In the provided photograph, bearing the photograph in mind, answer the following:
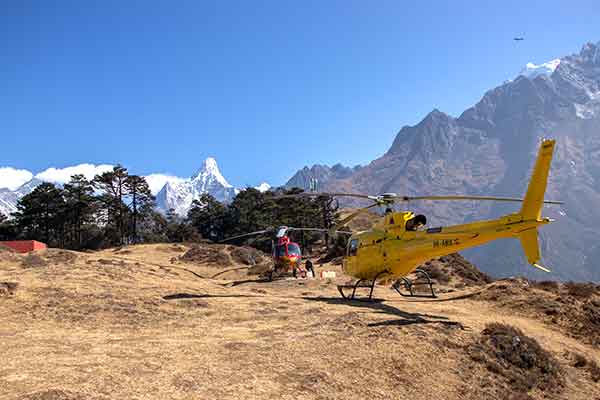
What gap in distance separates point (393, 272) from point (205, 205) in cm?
7828

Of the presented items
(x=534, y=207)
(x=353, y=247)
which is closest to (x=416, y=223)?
(x=353, y=247)

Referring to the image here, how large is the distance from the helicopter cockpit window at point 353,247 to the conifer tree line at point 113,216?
41.6 meters

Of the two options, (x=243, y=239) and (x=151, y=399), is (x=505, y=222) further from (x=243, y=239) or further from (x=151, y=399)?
(x=243, y=239)

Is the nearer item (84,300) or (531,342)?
(531,342)

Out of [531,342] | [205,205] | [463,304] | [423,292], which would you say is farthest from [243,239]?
[531,342]

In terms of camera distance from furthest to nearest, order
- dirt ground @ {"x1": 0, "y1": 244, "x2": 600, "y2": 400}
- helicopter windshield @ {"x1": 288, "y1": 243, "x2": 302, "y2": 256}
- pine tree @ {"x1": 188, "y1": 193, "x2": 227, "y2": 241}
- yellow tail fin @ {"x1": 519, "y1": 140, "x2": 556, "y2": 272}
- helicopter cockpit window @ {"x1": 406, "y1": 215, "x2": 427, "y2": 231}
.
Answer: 1. pine tree @ {"x1": 188, "y1": 193, "x2": 227, "y2": 241}
2. helicopter windshield @ {"x1": 288, "y1": 243, "x2": 302, "y2": 256}
3. helicopter cockpit window @ {"x1": 406, "y1": 215, "x2": 427, "y2": 231}
4. yellow tail fin @ {"x1": 519, "y1": 140, "x2": 556, "y2": 272}
5. dirt ground @ {"x1": 0, "y1": 244, "x2": 600, "y2": 400}

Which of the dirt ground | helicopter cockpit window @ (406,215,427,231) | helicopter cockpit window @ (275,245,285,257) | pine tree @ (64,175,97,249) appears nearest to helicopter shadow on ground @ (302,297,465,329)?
the dirt ground

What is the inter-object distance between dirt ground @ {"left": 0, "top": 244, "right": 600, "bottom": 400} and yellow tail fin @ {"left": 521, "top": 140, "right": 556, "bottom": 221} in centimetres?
465

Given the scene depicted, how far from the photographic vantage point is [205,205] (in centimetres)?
9400

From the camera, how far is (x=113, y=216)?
76.5 m

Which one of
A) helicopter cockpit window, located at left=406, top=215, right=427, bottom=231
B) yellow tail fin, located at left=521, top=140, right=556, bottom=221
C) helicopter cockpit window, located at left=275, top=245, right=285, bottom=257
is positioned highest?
yellow tail fin, located at left=521, top=140, right=556, bottom=221

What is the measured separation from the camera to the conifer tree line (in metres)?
68.7

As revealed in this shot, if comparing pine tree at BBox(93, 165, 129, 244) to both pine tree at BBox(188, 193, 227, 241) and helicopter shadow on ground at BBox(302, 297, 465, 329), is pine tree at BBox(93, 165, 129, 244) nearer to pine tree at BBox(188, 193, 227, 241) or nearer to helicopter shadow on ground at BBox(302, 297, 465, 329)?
pine tree at BBox(188, 193, 227, 241)

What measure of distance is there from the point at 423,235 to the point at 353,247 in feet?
15.7
